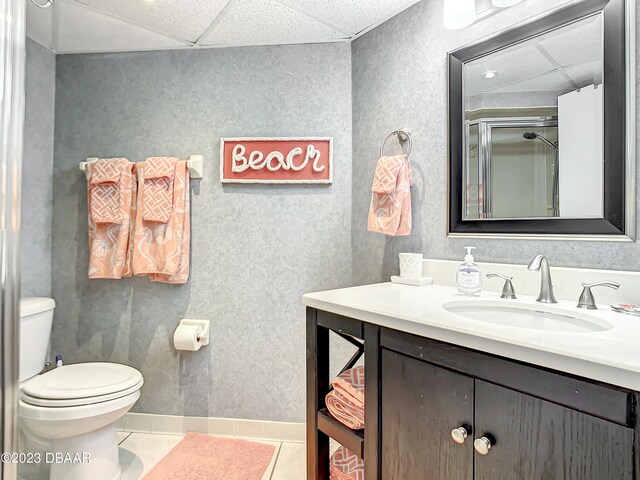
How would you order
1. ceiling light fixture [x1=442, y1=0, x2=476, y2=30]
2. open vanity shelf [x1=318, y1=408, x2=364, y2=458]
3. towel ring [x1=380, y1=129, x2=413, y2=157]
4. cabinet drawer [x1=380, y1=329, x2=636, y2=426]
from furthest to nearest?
towel ring [x1=380, y1=129, x2=413, y2=157]
ceiling light fixture [x1=442, y1=0, x2=476, y2=30]
open vanity shelf [x1=318, y1=408, x2=364, y2=458]
cabinet drawer [x1=380, y1=329, x2=636, y2=426]

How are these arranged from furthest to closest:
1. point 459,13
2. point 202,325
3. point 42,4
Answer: point 202,325, point 42,4, point 459,13

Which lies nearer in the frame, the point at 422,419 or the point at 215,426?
the point at 422,419

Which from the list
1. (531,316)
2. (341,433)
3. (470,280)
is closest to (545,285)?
(531,316)

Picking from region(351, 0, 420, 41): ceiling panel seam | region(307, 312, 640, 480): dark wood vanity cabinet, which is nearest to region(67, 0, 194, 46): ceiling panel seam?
region(351, 0, 420, 41): ceiling panel seam

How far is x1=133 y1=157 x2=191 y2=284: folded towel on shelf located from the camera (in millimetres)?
1863

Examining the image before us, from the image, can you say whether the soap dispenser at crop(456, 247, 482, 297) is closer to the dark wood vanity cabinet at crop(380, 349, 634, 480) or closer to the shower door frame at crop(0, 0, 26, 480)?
the dark wood vanity cabinet at crop(380, 349, 634, 480)

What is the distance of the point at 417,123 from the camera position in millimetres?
1616

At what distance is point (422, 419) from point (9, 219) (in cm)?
105

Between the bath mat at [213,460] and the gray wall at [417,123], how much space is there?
1069 millimetres

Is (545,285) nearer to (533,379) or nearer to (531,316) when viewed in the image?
(531,316)

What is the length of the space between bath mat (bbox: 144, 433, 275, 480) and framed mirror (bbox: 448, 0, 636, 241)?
1496 millimetres

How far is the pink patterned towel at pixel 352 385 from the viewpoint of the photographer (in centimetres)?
114

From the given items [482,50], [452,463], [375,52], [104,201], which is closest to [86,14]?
[104,201]

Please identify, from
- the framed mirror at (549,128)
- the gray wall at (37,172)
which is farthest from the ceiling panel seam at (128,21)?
the framed mirror at (549,128)
